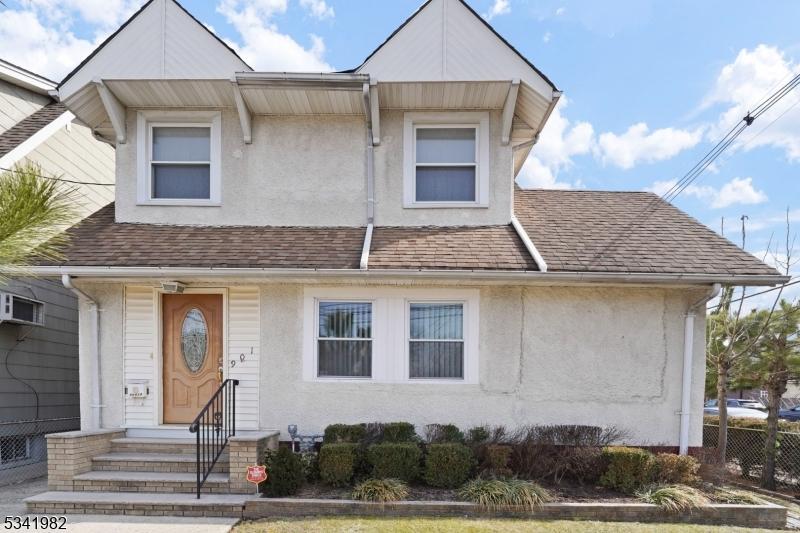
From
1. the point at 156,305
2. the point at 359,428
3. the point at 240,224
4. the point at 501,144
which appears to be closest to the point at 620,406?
the point at 359,428

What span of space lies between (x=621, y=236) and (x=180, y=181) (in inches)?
281

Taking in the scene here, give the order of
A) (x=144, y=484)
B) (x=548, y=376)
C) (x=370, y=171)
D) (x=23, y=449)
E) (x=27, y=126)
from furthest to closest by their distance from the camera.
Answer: (x=27, y=126), (x=23, y=449), (x=370, y=171), (x=548, y=376), (x=144, y=484)

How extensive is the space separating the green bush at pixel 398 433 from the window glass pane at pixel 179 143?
5.28 meters

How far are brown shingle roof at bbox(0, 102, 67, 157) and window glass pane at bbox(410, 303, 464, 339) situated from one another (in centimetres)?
745

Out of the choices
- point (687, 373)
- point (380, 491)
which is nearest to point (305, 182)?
point (380, 491)

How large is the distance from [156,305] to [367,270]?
3.33 metres

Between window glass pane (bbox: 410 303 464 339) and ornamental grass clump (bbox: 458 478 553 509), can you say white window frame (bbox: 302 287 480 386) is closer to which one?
window glass pane (bbox: 410 303 464 339)

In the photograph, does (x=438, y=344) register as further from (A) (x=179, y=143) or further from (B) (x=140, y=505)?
(A) (x=179, y=143)

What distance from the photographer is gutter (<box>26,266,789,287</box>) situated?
273 inches

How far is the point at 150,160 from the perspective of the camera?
27.4ft

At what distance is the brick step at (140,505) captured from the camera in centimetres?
591

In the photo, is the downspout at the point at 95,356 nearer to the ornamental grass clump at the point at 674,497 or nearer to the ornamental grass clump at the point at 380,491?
the ornamental grass clump at the point at 380,491

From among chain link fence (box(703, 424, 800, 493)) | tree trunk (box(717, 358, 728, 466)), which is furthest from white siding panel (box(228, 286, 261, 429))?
tree trunk (box(717, 358, 728, 466))

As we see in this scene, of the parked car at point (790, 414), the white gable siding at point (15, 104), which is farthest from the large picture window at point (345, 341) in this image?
the parked car at point (790, 414)
